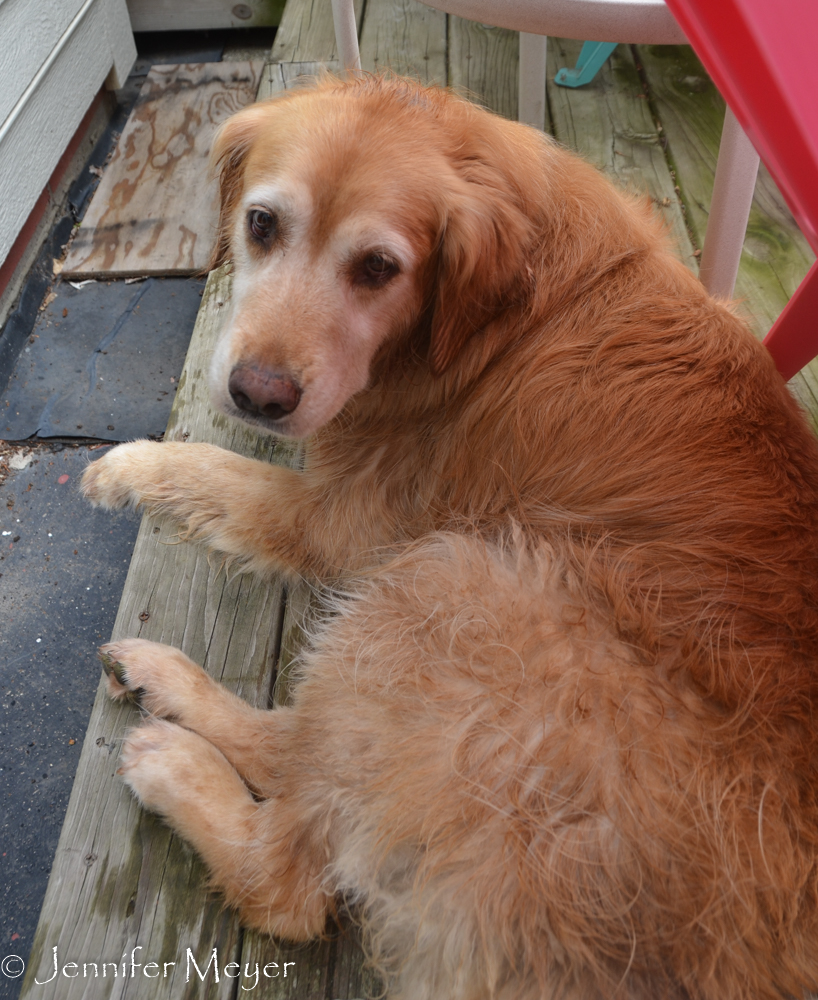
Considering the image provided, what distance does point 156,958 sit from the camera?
1513 mm

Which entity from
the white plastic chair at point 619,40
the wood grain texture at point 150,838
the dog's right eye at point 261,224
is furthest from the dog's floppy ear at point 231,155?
the wood grain texture at point 150,838

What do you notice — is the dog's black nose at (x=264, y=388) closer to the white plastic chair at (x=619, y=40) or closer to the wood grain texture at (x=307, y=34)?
the white plastic chair at (x=619, y=40)

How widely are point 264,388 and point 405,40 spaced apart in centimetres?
309

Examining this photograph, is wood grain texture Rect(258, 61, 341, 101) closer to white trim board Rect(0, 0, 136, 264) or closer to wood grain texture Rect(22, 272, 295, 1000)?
white trim board Rect(0, 0, 136, 264)

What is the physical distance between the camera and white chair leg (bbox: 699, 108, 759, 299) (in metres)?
2.22

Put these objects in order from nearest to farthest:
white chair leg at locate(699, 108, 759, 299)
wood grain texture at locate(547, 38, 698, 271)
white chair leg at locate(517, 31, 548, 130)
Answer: white chair leg at locate(699, 108, 759, 299) < white chair leg at locate(517, 31, 548, 130) < wood grain texture at locate(547, 38, 698, 271)

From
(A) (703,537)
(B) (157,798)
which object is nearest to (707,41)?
(A) (703,537)

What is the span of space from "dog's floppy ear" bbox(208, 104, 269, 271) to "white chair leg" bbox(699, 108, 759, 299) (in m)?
1.33

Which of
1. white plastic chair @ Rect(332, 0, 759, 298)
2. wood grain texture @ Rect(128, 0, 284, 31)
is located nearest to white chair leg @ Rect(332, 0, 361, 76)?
white plastic chair @ Rect(332, 0, 759, 298)

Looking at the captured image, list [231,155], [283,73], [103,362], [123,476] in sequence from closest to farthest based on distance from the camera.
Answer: [231,155]
[123,476]
[103,362]
[283,73]

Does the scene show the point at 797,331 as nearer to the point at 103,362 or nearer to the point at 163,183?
the point at 103,362

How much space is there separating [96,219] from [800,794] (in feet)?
11.8

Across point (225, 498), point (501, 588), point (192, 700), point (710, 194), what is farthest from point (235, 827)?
point (710, 194)

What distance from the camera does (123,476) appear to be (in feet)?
7.52
